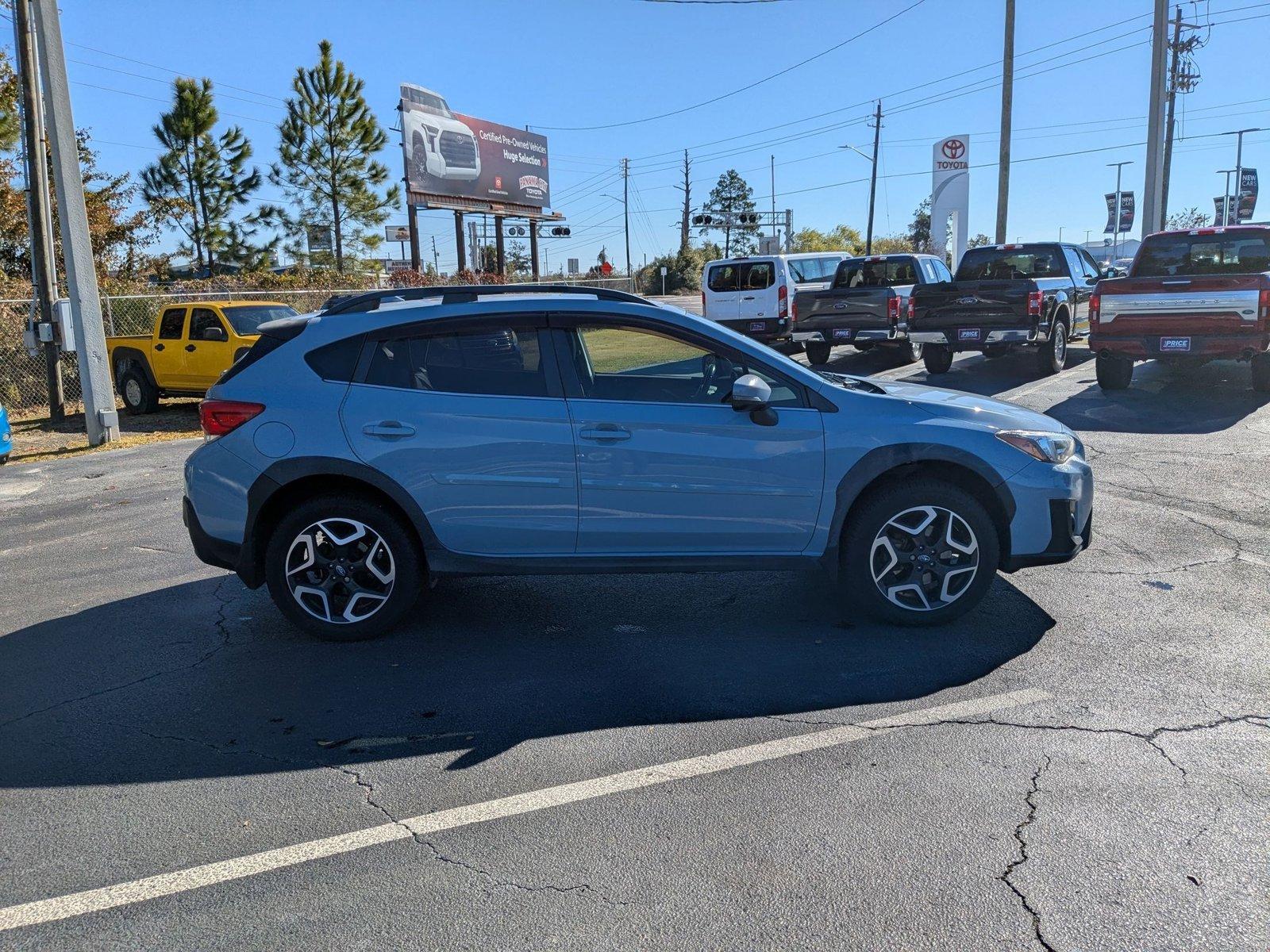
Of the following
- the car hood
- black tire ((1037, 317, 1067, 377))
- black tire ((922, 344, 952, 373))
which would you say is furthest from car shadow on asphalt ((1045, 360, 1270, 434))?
the car hood

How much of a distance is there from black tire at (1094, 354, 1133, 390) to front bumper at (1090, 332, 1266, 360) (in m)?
0.48

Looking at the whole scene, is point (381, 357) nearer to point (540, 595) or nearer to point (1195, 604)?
point (540, 595)

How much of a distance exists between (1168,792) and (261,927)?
9.66 ft

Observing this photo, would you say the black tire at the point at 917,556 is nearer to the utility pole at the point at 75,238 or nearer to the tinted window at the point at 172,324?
the utility pole at the point at 75,238

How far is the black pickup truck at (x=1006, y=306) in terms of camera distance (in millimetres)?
14922

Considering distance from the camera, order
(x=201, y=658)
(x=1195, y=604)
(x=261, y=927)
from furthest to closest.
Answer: (x=1195, y=604) < (x=201, y=658) < (x=261, y=927)

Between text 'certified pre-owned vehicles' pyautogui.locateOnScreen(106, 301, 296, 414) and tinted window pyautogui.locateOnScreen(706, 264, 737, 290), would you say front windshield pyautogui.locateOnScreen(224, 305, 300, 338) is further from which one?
tinted window pyautogui.locateOnScreen(706, 264, 737, 290)

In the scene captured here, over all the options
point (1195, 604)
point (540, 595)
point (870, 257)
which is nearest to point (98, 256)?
point (870, 257)

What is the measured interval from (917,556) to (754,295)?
16237mm

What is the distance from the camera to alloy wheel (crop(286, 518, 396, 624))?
4.99m

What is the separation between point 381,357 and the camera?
504cm

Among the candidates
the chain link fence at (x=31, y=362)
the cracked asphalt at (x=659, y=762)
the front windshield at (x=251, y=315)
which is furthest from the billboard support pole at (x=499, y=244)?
the cracked asphalt at (x=659, y=762)

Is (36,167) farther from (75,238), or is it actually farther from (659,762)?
(659,762)

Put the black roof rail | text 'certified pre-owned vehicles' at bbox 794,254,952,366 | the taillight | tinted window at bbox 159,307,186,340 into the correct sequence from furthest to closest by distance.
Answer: text 'certified pre-owned vehicles' at bbox 794,254,952,366 → tinted window at bbox 159,307,186,340 → the black roof rail → the taillight
